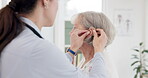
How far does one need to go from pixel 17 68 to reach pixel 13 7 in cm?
27

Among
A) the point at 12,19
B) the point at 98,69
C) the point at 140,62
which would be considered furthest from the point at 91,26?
Result: the point at 140,62

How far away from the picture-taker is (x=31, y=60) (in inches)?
34.9

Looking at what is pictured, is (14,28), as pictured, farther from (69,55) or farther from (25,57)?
(69,55)

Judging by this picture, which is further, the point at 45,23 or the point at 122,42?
the point at 122,42

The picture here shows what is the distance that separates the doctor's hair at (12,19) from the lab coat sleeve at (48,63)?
0.12 meters

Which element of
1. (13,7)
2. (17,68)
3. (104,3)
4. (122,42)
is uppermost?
(13,7)

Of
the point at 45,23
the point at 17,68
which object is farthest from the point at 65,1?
the point at 17,68

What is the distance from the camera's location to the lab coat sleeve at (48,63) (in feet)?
2.93

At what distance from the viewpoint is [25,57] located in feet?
2.91

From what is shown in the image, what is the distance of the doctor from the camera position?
89cm

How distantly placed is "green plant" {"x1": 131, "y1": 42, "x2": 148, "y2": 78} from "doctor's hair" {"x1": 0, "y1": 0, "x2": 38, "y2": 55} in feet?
11.7

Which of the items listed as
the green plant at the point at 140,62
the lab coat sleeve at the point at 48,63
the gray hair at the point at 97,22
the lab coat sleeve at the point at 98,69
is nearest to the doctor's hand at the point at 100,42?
the lab coat sleeve at the point at 98,69

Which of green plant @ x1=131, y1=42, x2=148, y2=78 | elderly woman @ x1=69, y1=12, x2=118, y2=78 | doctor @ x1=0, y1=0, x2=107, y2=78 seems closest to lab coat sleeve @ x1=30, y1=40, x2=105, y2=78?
doctor @ x1=0, y1=0, x2=107, y2=78

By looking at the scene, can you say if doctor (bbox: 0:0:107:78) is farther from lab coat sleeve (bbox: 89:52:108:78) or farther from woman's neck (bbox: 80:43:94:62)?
woman's neck (bbox: 80:43:94:62)
